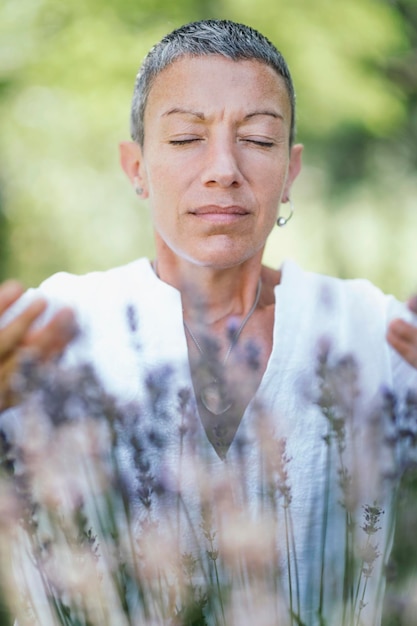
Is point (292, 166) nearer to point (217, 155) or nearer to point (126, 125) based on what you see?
point (217, 155)

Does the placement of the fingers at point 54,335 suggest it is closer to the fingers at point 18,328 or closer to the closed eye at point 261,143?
the fingers at point 18,328

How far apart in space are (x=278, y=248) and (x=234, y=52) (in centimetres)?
381

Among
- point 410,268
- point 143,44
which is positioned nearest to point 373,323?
point 410,268

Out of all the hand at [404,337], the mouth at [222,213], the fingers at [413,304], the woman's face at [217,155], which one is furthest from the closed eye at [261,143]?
the fingers at [413,304]

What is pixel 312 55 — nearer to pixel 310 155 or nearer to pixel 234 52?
pixel 310 155

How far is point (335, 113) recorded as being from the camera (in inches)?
196

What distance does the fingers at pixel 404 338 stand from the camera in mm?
1089

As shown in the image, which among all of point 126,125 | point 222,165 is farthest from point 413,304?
point 126,125

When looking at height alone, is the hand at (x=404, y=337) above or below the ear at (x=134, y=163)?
below

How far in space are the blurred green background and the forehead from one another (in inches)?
119

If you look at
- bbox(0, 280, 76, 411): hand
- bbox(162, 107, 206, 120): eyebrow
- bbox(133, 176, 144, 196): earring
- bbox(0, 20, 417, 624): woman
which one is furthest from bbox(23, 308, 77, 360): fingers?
bbox(133, 176, 144, 196): earring

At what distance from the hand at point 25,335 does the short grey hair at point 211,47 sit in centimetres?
63

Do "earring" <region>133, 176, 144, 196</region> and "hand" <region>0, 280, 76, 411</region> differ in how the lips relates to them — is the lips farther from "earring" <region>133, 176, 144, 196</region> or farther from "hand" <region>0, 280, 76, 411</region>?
"hand" <region>0, 280, 76, 411</region>

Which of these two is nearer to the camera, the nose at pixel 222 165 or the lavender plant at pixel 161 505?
the lavender plant at pixel 161 505
